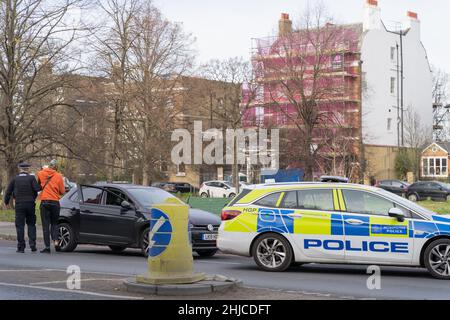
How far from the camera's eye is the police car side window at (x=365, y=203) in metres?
13.0

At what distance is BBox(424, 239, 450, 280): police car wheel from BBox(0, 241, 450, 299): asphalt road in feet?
0.60

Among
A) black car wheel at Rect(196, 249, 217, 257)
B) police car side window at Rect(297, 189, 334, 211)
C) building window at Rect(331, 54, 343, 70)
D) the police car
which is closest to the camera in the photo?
the police car

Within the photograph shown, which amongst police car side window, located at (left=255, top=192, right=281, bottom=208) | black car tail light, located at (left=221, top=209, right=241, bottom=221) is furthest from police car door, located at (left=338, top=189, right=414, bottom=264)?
black car tail light, located at (left=221, top=209, right=241, bottom=221)

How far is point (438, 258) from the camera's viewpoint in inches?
498

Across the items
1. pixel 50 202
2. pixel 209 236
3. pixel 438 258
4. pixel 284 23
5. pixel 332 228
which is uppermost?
pixel 284 23

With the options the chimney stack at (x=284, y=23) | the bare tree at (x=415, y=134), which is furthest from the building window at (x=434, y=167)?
the chimney stack at (x=284, y=23)

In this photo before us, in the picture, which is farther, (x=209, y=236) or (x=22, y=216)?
(x=22, y=216)

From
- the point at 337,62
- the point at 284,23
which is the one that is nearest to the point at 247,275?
the point at 337,62

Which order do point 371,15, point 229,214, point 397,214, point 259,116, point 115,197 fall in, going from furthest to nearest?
point 371,15 → point 259,116 → point 115,197 → point 229,214 → point 397,214

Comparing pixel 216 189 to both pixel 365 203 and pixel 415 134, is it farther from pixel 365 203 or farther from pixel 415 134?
pixel 365 203

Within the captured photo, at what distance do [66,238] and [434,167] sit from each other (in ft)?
216

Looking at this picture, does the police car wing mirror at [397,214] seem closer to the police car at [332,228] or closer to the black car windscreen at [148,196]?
the police car at [332,228]

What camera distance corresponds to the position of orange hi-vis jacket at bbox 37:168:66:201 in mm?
16422

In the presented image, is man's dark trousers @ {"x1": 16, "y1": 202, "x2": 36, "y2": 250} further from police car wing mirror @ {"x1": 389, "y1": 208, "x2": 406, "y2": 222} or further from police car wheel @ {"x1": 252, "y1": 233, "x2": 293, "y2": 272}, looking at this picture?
police car wing mirror @ {"x1": 389, "y1": 208, "x2": 406, "y2": 222}
